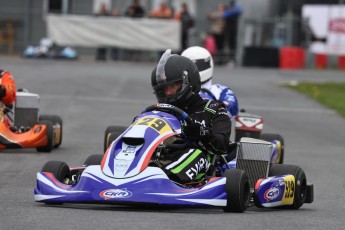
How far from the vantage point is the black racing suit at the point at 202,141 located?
7.96m

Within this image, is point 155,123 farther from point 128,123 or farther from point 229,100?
point 128,123

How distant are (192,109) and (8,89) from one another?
4036 millimetres

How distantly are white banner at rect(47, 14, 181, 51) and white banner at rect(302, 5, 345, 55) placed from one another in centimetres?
447

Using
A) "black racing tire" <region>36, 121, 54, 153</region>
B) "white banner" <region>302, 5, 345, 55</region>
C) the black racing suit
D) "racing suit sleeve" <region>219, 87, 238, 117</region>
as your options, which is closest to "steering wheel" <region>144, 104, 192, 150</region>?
the black racing suit

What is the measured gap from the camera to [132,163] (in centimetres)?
767

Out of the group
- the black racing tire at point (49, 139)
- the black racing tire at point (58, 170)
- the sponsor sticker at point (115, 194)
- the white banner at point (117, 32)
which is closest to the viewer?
the sponsor sticker at point (115, 194)

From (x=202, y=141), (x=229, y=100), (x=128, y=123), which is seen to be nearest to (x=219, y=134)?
(x=202, y=141)

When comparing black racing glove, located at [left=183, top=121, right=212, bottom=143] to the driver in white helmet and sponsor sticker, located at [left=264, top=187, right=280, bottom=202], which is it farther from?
the driver in white helmet

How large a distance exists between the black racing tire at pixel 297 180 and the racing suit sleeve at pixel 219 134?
54cm

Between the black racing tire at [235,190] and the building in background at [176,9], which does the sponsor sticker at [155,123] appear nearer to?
the black racing tire at [235,190]

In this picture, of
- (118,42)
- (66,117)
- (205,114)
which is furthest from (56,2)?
(205,114)

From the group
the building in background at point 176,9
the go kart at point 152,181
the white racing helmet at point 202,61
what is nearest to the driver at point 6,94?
the white racing helmet at point 202,61

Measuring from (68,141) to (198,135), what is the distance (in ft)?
19.9

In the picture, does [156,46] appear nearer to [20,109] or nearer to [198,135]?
[20,109]
